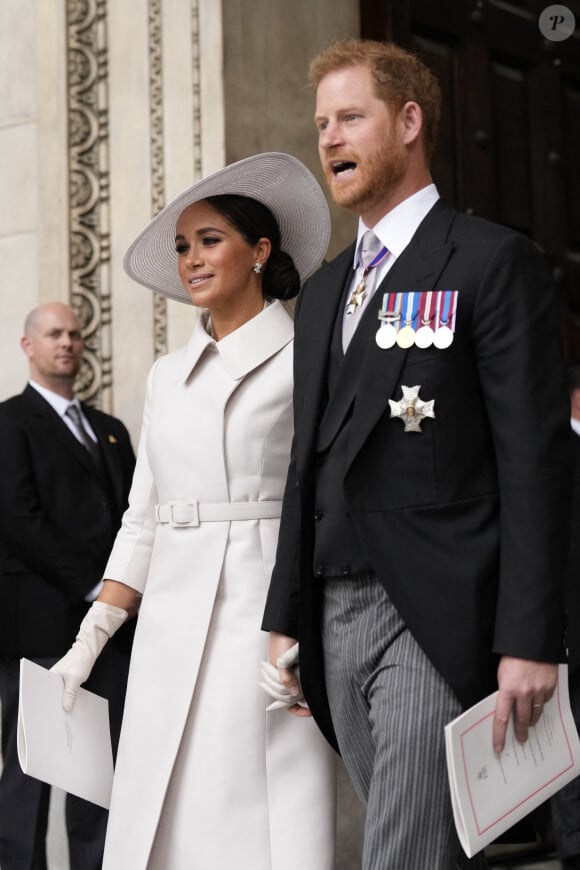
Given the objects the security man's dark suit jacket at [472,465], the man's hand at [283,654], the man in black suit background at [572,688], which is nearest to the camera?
the security man's dark suit jacket at [472,465]

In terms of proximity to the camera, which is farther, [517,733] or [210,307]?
[210,307]

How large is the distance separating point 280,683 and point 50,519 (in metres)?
2.15

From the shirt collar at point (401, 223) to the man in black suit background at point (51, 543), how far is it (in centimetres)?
225

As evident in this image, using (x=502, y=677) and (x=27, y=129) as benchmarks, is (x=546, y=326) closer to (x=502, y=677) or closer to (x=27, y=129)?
(x=502, y=677)

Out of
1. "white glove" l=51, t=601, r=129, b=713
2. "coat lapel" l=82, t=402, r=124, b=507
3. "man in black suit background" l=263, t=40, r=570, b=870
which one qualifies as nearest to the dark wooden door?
"coat lapel" l=82, t=402, r=124, b=507

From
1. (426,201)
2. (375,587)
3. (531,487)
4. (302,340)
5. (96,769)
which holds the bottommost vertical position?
(96,769)

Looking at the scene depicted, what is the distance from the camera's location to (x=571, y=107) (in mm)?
6164

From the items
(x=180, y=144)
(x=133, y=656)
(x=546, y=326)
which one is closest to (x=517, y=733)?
(x=546, y=326)

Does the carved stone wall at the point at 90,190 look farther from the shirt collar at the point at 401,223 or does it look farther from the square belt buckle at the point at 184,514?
the shirt collar at the point at 401,223

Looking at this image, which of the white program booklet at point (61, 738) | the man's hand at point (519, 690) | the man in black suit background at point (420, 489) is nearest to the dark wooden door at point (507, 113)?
the man in black suit background at point (420, 489)

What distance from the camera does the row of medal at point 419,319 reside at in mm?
2652

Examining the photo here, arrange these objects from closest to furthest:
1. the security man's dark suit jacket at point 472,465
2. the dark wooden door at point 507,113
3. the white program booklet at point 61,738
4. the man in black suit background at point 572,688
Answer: the security man's dark suit jacket at point 472,465
the white program booklet at point 61,738
the man in black suit background at point 572,688
the dark wooden door at point 507,113

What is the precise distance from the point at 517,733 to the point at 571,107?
13.6ft

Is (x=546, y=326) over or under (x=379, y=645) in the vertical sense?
over
